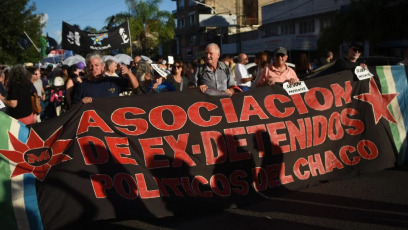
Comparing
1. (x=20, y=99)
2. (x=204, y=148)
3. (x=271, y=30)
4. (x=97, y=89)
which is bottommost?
(x=204, y=148)

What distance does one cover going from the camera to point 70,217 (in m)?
4.13

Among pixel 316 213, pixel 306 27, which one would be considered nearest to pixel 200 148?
pixel 316 213

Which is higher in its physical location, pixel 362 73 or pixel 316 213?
pixel 362 73

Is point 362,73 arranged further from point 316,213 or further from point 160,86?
point 160,86

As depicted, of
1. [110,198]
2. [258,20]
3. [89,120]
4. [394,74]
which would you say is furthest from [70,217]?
[258,20]

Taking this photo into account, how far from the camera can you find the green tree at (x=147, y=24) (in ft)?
173

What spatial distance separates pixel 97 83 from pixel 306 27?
34118 mm

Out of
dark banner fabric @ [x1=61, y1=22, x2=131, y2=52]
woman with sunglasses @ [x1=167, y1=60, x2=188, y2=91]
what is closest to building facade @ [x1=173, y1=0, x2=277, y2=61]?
dark banner fabric @ [x1=61, y1=22, x2=131, y2=52]

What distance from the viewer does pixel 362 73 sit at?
19.8 feet

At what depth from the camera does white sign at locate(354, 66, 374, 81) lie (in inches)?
237

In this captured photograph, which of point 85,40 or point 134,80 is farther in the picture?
point 85,40

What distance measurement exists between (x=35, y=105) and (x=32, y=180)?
278 cm

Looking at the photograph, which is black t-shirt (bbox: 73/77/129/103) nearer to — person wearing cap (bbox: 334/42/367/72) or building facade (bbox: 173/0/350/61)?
person wearing cap (bbox: 334/42/367/72)

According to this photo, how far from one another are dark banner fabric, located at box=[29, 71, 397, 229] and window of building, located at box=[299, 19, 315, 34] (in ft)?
105
